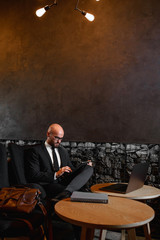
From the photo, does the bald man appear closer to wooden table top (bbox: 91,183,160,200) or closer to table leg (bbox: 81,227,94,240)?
wooden table top (bbox: 91,183,160,200)

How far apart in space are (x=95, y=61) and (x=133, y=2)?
1118 mm

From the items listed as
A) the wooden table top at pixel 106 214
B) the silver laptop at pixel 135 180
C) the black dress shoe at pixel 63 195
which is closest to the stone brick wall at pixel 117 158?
the silver laptop at pixel 135 180

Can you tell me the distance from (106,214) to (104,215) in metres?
0.03

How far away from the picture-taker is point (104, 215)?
1.60 m

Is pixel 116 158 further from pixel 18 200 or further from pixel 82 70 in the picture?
pixel 18 200

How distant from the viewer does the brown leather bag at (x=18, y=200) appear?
1869 millimetres

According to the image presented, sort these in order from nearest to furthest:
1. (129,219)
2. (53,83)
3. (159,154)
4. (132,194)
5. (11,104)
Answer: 1. (129,219)
2. (132,194)
3. (159,154)
4. (53,83)
5. (11,104)

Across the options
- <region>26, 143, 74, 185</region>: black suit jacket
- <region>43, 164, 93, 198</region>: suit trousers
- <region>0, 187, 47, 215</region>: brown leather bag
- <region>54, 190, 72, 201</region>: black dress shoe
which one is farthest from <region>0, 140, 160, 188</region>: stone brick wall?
<region>0, 187, 47, 215</region>: brown leather bag

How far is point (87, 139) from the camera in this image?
3953 millimetres

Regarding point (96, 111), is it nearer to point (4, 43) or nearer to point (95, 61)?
point (95, 61)

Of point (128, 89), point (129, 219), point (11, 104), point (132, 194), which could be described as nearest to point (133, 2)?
point (128, 89)

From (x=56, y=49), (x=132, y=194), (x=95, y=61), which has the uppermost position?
(x=56, y=49)

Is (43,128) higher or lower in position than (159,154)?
higher

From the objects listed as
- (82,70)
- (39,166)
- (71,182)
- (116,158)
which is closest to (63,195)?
(71,182)
